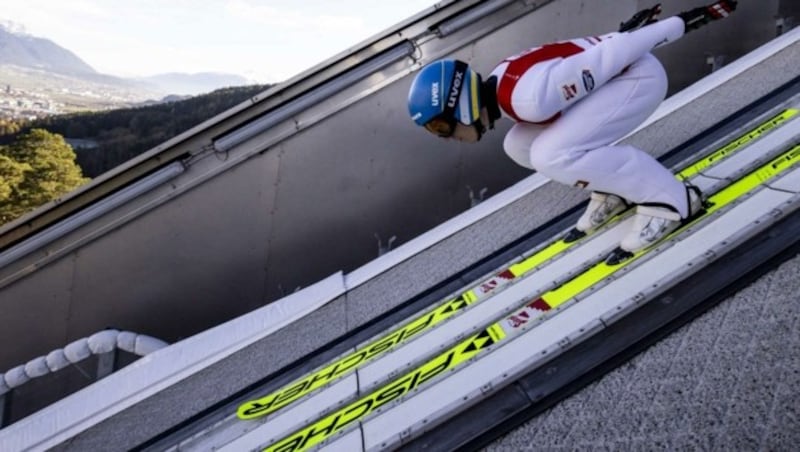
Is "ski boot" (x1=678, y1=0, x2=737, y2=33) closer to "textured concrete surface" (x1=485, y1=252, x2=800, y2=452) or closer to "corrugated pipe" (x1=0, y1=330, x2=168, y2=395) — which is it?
"textured concrete surface" (x1=485, y1=252, x2=800, y2=452)

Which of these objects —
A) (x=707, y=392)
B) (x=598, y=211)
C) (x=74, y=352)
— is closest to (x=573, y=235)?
(x=598, y=211)

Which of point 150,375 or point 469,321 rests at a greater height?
point 150,375

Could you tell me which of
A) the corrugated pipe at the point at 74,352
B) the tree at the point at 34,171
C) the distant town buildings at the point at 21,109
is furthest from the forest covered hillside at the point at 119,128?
the corrugated pipe at the point at 74,352

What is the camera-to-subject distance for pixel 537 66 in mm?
1977

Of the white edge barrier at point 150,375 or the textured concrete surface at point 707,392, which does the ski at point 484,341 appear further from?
the white edge barrier at point 150,375

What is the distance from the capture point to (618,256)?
2076 mm

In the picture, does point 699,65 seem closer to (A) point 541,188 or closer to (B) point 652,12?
(A) point 541,188

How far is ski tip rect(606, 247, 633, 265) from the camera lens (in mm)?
2045

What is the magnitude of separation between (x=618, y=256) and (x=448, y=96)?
98cm

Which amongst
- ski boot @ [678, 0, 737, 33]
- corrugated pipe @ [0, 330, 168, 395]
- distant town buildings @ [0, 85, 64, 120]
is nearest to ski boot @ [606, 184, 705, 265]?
ski boot @ [678, 0, 737, 33]

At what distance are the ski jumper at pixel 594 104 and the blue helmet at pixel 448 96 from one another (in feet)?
0.40

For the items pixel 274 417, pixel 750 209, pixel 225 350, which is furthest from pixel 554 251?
pixel 225 350

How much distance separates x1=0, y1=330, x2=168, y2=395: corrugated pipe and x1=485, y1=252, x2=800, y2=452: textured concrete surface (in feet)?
→ 9.71

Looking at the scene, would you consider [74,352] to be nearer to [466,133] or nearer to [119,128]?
[466,133]
